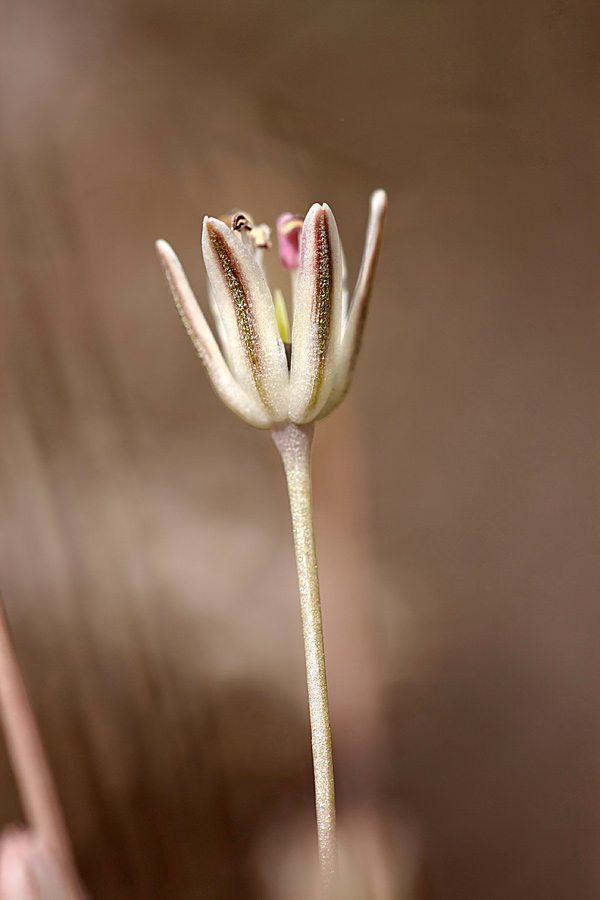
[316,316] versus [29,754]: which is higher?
[316,316]

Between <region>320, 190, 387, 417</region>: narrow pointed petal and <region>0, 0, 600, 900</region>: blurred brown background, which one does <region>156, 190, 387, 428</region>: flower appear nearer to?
<region>320, 190, 387, 417</region>: narrow pointed petal

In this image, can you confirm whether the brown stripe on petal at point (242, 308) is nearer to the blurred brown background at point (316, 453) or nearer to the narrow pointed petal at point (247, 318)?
the narrow pointed petal at point (247, 318)

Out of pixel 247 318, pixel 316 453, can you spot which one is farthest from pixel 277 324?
pixel 316 453

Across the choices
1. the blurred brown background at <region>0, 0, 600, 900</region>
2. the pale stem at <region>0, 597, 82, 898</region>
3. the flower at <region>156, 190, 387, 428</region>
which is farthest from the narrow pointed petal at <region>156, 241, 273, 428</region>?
the blurred brown background at <region>0, 0, 600, 900</region>

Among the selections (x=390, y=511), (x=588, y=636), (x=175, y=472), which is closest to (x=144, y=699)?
(x=175, y=472)

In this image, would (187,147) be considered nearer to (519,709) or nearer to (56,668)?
(56,668)

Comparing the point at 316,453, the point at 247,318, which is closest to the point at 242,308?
the point at 247,318

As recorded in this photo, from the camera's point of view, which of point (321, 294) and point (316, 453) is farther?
point (316, 453)

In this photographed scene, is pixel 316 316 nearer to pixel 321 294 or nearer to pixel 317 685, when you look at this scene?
pixel 321 294
